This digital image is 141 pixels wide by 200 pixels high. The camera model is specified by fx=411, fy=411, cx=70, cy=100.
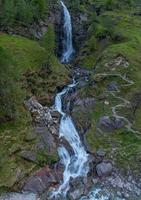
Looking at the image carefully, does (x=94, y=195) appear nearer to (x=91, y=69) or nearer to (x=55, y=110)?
(x=55, y=110)

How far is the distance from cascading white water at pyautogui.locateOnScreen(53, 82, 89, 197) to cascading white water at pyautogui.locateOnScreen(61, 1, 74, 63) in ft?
106

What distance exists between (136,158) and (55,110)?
18685mm

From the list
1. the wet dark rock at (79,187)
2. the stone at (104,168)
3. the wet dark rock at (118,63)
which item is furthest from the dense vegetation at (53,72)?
the wet dark rock at (79,187)

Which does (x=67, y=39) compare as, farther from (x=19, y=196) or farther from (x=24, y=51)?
(x=19, y=196)

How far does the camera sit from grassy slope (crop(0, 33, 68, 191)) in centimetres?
6019

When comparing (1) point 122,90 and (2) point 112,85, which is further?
(2) point 112,85

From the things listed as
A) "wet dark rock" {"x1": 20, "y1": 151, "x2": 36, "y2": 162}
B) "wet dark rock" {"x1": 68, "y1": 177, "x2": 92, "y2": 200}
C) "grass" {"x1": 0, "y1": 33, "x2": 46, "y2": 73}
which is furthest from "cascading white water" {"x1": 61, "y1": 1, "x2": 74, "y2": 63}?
"wet dark rock" {"x1": 68, "y1": 177, "x2": 92, "y2": 200}

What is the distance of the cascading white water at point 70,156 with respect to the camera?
61594 millimetres

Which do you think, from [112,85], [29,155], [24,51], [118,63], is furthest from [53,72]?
[29,155]

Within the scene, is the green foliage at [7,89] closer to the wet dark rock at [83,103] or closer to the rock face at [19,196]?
the wet dark rock at [83,103]

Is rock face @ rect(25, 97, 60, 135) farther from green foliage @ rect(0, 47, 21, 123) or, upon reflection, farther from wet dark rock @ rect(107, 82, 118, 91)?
wet dark rock @ rect(107, 82, 118, 91)

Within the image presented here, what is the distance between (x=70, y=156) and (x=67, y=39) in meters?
54.0

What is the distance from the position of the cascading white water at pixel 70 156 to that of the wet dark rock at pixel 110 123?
4.85 metres

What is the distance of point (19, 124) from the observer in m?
69.2
